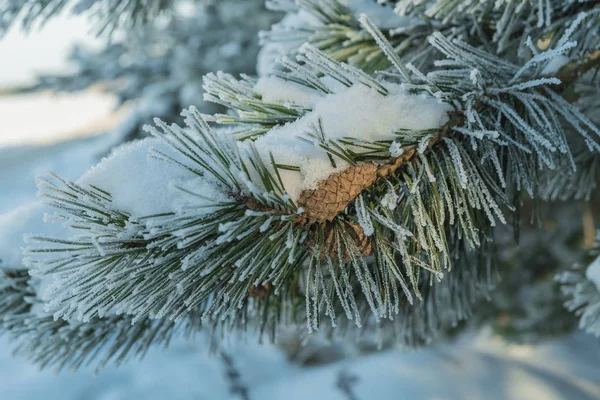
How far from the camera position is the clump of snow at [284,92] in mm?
753

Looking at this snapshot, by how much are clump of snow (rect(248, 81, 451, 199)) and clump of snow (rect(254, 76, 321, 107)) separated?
0.03 m

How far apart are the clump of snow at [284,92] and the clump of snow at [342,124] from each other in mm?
30

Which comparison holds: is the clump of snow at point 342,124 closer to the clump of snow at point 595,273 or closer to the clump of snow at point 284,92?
the clump of snow at point 284,92

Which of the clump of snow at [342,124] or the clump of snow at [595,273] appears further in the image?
the clump of snow at [595,273]

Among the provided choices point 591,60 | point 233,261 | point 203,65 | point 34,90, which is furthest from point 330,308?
point 34,90

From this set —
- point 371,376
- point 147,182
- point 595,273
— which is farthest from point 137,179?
point 371,376

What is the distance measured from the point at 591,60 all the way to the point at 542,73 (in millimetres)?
128

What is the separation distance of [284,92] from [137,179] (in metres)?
0.26

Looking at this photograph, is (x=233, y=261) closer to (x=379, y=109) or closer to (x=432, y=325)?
(x=379, y=109)

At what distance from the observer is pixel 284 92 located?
2.49ft

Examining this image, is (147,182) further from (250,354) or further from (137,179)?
(250,354)

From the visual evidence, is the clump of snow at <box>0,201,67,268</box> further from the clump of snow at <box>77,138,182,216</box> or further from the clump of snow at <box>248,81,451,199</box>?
the clump of snow at <box>248,81,451,199</box>

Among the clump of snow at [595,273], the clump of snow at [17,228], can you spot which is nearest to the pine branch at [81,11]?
the clump of snow at [17,228]

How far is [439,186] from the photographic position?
71 cm
